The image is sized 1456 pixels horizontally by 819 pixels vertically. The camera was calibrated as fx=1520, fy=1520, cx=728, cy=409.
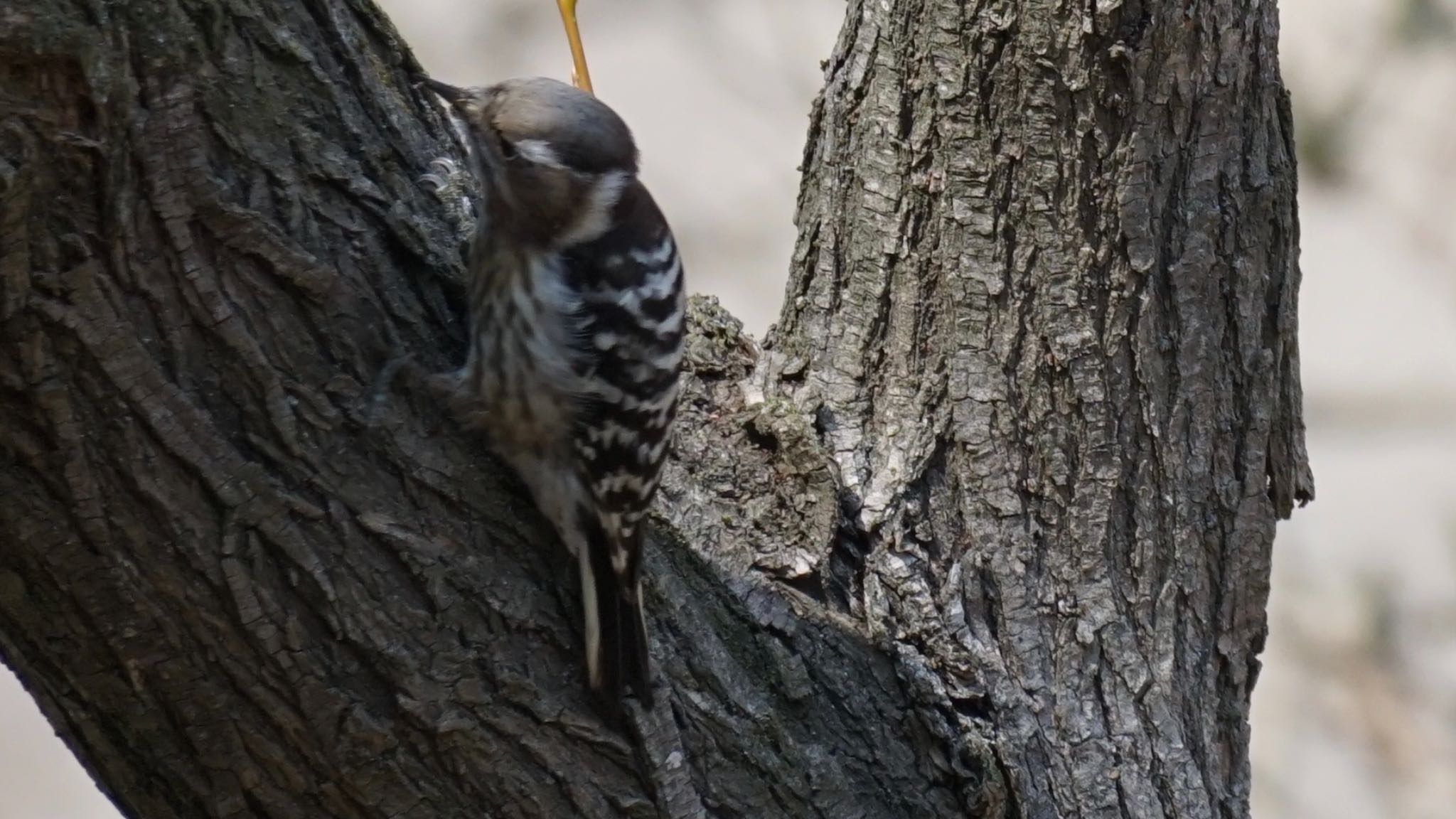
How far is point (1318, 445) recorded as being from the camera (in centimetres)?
864

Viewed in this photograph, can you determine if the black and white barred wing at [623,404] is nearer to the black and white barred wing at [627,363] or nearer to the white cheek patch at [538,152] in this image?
the black and white barred wing at [627,363]

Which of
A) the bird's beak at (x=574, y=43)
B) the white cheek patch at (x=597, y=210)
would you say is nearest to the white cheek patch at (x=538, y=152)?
the white cheek patch at (x=597, y=210)

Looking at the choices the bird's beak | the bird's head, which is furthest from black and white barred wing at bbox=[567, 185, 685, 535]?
the bird's beak

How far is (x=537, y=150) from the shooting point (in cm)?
285

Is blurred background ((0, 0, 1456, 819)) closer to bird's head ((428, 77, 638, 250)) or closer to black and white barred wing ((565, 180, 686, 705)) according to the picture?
black and white barred wing ((565, 180, 686, 705))

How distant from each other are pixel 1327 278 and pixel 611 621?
7.94m

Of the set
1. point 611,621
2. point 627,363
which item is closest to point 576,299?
point 627,363

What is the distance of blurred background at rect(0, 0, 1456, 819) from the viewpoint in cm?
749

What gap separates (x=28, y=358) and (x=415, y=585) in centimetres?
63

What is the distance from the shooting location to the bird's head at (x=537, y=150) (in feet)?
9.30

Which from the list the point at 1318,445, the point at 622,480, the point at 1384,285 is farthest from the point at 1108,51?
Result: the point at 1384,285

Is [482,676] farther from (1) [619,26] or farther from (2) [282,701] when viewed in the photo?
(1) [619,26]

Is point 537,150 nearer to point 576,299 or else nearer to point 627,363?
point 576,299

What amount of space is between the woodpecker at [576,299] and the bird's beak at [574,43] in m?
0.13
